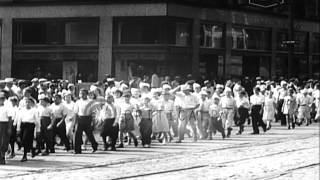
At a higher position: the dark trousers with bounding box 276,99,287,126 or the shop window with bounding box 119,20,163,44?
the shop window with bounding box 119,20,163,44

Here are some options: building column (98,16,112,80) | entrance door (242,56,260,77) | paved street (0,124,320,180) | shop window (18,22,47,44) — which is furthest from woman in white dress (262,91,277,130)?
shop window (18,22,47,44)

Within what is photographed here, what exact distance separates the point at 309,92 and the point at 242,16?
14198mm

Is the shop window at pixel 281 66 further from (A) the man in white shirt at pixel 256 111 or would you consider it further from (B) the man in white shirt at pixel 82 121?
(B) the man in white shirt at pixel 82 121

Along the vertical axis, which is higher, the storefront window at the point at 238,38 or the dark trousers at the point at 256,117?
the storefront window at the point at 238,38

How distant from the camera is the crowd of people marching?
18844mm

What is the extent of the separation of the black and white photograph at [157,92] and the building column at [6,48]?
7cm

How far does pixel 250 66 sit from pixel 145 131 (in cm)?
2634

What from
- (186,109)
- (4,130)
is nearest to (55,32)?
(186,109)

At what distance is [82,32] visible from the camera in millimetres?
41812

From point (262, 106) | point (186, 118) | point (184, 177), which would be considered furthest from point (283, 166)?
point (262, 106)

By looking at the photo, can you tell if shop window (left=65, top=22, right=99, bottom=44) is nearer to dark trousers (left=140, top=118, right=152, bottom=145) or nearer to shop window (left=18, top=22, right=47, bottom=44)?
shop window (left=18, top=22, right=47, bottom=44)

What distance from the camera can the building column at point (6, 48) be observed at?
4272cm

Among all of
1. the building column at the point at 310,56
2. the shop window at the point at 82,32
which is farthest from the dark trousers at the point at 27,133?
the building column at the point at 310,56

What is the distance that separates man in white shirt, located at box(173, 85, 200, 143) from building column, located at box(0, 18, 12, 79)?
2123cm
